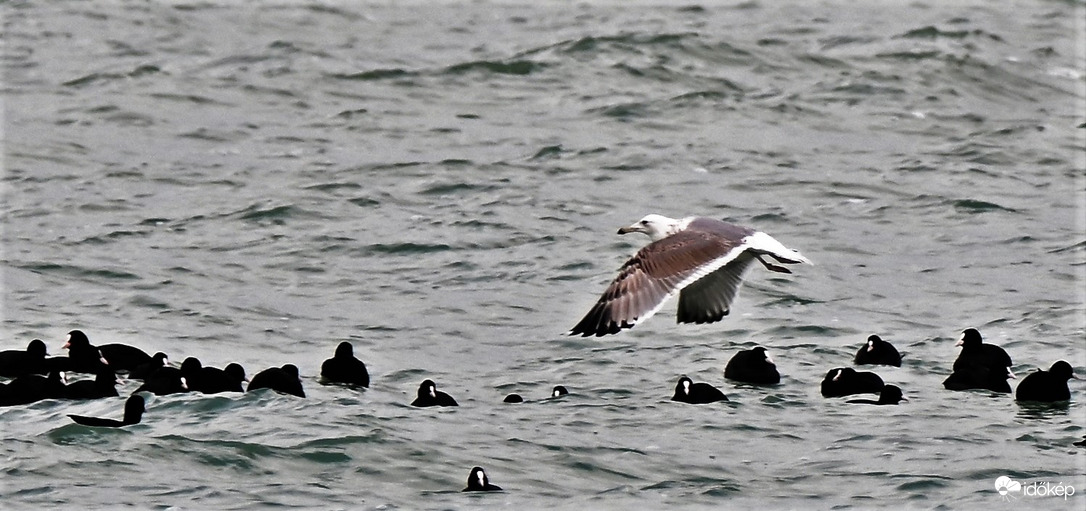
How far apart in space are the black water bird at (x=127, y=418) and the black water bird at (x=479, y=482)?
2.71m

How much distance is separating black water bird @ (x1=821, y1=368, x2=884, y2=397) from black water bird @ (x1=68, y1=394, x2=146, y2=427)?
17.3ft

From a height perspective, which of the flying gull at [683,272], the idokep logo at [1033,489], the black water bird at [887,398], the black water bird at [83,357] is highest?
the flying gull at [683,272]

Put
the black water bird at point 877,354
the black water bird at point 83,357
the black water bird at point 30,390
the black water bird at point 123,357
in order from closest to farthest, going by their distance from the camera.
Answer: the black water bird at point 30,390 → the black water bird at point 83,357 → the black water bird at point 123,357 → the black water bird at point 877,354

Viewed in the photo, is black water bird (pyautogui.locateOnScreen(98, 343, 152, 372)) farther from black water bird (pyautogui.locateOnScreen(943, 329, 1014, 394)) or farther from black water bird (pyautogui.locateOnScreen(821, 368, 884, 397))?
black water bird (pyautogui.locateOnScreen(943, 329, 1014, 394))

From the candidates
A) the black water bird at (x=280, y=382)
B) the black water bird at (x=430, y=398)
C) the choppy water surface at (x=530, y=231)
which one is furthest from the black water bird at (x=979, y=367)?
the black water bird at (x=280, y=382)

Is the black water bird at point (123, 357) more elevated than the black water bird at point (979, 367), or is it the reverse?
the black water bird at point (123, 357)

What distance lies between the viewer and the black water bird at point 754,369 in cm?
1498

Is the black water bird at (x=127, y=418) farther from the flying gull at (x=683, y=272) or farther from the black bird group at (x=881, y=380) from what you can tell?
the black bird group at (x=881, y=380)

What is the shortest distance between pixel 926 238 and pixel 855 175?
2964 mm

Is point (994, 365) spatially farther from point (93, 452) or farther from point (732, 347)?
point (93, 452)

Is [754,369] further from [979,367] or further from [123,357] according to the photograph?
[123,357]

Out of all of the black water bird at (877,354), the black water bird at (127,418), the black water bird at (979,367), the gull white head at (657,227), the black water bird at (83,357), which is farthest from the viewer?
the black water bird at (877,354)

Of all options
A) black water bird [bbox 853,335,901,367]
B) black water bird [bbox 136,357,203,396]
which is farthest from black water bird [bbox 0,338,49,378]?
black water bird [bbox 853,335,901,367]

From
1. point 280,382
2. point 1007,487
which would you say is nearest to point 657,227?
point 280,382
